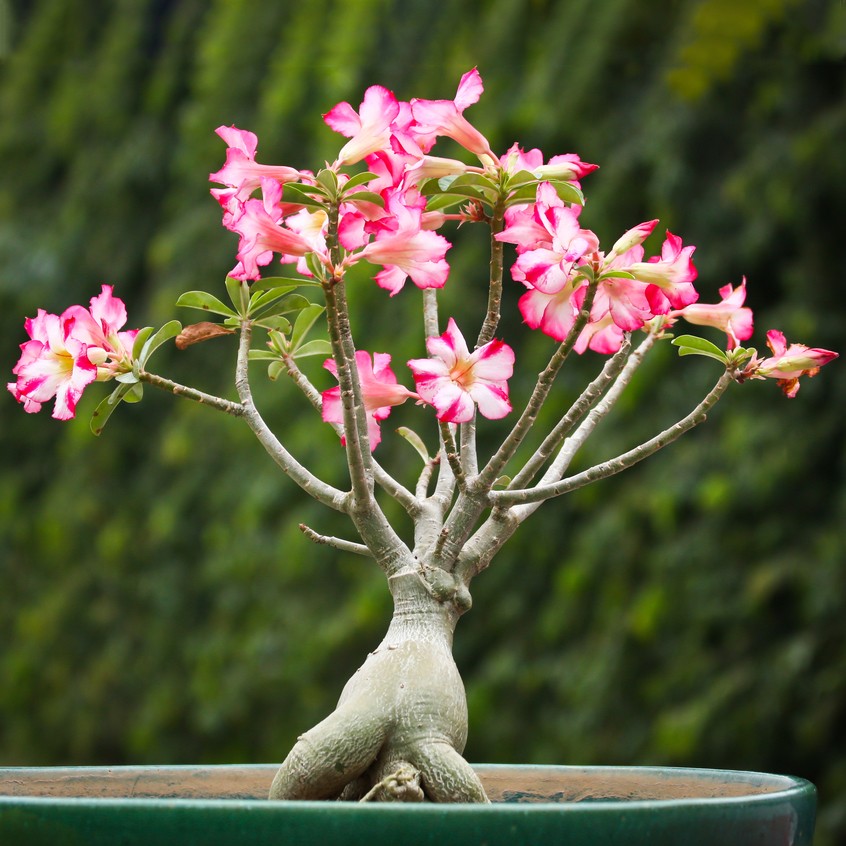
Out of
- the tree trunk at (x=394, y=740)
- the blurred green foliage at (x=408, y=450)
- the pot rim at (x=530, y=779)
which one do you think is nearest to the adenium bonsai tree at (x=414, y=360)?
the tree trunk at (x=394, y=740)

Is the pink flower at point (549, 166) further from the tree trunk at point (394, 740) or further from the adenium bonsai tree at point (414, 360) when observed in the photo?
the tree trunk at point (394, 740)

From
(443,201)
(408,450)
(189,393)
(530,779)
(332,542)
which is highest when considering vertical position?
(408,450)

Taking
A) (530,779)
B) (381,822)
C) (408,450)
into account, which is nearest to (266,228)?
(381,822)

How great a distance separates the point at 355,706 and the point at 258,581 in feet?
7.43

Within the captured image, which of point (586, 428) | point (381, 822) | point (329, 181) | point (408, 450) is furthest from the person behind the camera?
point (408, 450)

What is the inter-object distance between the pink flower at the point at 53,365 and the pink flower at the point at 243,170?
139 mm

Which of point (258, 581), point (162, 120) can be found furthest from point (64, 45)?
point (258, 581)

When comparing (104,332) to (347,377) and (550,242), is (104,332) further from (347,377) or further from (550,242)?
(550,242)

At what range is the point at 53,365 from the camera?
83 cm

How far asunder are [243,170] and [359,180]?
9 centimetres

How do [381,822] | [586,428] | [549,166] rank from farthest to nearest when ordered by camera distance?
[586,428] → [549,166] → [381,822]

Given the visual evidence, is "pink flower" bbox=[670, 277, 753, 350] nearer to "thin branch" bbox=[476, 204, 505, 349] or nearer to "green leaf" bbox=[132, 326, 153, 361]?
"thin branch" bbox=[476, 204, 505, 349]

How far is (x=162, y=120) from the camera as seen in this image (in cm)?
381

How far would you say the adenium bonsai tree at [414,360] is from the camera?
76 centimetres
